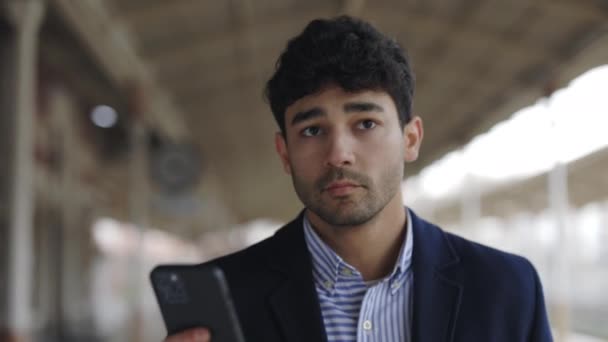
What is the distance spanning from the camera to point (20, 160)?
5320 millimetres

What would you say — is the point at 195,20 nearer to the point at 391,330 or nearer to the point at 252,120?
the point at 252,120

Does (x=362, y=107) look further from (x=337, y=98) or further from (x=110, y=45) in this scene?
(x=110, y=45)

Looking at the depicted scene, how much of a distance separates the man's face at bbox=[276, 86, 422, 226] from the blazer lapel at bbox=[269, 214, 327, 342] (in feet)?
0.38

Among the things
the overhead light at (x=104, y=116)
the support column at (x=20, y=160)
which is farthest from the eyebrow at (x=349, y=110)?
the overhead light at (x=104, y=116)

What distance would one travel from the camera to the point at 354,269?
4.86 ft

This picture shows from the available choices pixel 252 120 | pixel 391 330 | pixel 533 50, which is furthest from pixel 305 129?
pixel 252 120

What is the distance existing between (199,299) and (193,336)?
0.06 meters

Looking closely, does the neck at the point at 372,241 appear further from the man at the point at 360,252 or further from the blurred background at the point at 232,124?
the blurred background at the point at 232,124

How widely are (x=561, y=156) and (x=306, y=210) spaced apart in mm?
3469

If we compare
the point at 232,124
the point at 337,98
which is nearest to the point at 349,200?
the point at 337,98

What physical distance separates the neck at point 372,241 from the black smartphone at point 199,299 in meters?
0.34

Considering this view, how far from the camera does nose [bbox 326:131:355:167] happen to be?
1401 mm

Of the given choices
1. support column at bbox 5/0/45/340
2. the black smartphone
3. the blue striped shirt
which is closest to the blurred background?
support column at bbox 5/0/45/340

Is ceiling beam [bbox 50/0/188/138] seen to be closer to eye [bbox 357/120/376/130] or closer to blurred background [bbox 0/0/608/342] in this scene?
blurred background [bbox 0/0/608/342]
